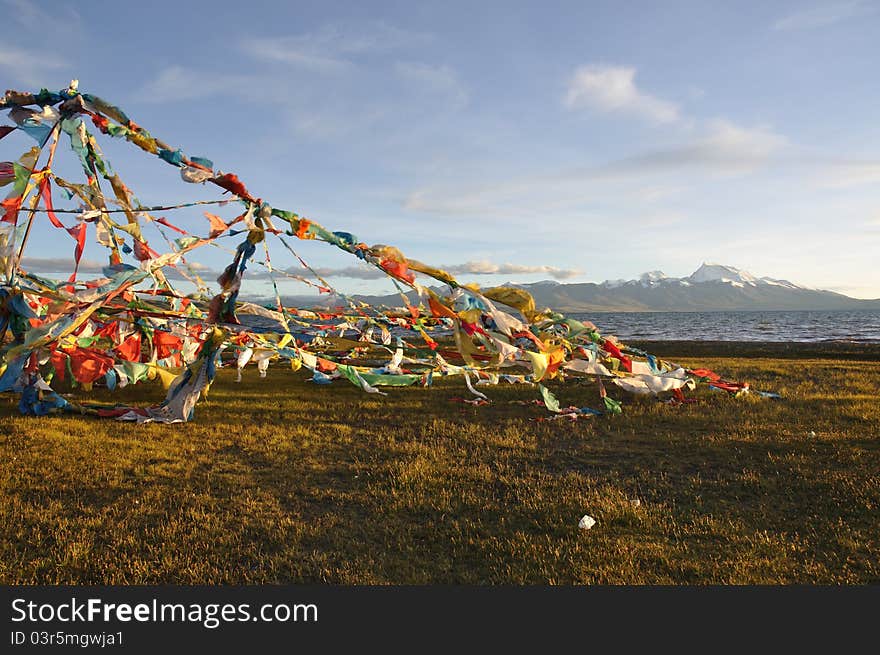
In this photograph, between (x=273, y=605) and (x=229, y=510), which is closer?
(x=273, y=605)

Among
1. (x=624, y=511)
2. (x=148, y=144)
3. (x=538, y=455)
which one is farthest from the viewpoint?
(x=538, y=455)

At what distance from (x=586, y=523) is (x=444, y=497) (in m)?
1.69

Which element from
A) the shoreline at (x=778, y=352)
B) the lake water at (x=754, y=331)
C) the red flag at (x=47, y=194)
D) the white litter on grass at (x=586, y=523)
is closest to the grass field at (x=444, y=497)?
the white litter on grass at (x=586, y=523)

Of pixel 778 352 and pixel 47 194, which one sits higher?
pixel 47 194

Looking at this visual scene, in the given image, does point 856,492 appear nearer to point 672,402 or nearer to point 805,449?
point 805,449

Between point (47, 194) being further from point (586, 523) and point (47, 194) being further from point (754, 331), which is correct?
point (754, 331)

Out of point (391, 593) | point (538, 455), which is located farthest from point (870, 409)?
point (391, 593)

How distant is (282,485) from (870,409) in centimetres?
1172

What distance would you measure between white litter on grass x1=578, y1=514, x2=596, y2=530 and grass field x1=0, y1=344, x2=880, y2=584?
0.17 metres

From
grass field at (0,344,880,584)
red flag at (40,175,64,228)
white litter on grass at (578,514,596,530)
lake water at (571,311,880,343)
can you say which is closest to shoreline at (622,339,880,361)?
lake water at (571,311,880,343)

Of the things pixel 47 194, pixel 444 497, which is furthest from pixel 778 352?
pixel 47 194

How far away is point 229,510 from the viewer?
586 centimetres

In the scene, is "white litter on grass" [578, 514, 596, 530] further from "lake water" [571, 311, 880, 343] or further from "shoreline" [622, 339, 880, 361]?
"lake water" [571, 311, 880, 343]

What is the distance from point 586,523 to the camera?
539 cm
